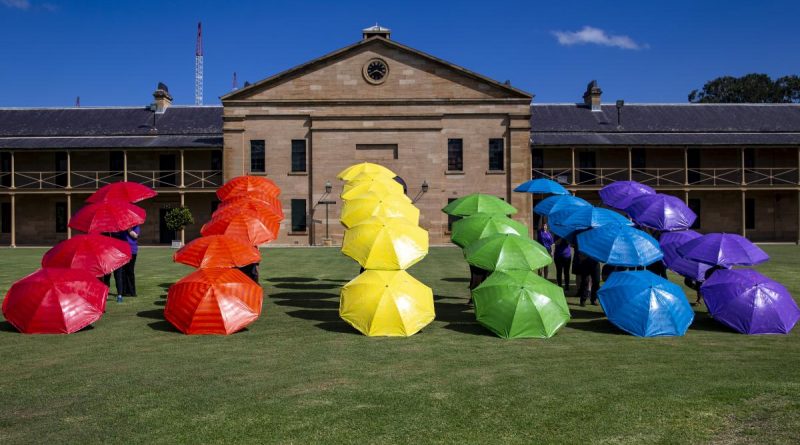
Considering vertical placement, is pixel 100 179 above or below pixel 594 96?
below

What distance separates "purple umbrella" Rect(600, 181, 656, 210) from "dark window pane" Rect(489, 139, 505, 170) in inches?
722

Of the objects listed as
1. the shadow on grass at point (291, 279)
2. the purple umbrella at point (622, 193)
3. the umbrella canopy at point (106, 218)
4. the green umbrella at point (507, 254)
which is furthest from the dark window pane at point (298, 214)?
the green umbrella at point (507, 254)

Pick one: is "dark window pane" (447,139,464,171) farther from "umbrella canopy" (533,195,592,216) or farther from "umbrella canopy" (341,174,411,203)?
"umbrella canopy" (533,195,592,216)

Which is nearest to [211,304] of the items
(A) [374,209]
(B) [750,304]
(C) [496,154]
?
(A) [374,209]

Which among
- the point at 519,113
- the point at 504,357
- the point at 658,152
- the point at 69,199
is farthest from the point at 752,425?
the point at 69,199

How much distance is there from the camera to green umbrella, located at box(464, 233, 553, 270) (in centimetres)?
1039

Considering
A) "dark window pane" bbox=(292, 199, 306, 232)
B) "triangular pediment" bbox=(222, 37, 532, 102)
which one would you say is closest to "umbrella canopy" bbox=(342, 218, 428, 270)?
"dark window pane" bbox=(292, 199, 306, 232)

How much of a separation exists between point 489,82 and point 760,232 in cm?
1752

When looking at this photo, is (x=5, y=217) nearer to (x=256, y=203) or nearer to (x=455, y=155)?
(x=455, y=155)

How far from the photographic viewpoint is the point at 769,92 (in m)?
67.2

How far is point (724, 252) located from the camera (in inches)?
417

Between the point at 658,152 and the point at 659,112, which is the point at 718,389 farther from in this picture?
the point at 659,112

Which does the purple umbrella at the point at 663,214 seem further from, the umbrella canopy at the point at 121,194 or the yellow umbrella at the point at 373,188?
the umbrella canopy at the point at 121,194

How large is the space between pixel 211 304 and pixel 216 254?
1437mm
